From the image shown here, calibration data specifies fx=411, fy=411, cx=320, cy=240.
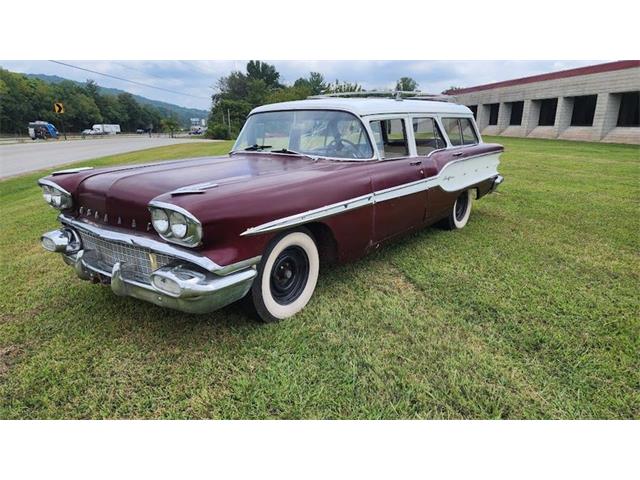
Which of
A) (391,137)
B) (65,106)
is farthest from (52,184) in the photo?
(65,106)

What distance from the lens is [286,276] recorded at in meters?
3.03

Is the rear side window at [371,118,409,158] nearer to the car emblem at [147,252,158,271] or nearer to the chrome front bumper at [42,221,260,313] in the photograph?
the chrome front bumper at [42,221,260,313]

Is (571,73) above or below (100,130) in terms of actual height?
above

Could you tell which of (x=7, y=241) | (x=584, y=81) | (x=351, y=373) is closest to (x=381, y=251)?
(x=351, y=373)

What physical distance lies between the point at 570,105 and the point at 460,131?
2401cm

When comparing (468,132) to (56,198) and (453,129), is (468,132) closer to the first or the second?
(453,129)

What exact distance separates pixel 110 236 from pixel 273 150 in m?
1.81

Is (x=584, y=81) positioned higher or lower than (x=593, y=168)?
higher

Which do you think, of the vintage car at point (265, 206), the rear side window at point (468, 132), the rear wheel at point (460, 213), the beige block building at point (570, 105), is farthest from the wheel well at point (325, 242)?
the beige block building at point (570, 105)

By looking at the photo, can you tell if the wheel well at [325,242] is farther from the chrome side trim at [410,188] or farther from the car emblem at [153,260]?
the car emblem at [153,260]

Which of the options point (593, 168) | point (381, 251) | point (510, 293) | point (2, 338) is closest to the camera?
point (2, 338)

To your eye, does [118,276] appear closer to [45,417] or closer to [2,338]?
[45,417]

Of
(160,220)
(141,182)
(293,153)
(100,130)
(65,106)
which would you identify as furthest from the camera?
(100,130)

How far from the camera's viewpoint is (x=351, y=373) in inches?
94.6
